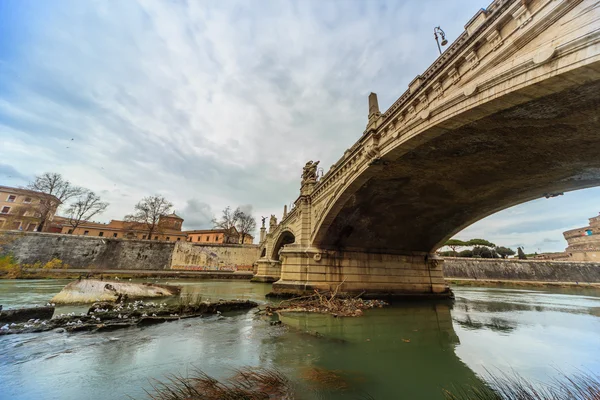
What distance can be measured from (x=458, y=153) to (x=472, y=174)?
253cm

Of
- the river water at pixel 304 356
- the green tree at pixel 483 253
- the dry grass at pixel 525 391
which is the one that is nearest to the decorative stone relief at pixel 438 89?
the dry grass at pixel 525 391

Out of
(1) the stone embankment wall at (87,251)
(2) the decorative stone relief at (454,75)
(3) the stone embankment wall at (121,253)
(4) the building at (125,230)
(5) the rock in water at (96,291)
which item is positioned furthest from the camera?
(4) the building at (125,230)

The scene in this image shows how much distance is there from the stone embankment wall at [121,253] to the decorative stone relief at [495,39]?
40.9 metres

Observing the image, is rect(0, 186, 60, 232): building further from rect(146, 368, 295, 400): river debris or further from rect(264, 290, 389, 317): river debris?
rect(146, 368, 295, 400): river debris

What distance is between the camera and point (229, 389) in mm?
3004

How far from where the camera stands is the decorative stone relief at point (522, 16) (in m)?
4.78

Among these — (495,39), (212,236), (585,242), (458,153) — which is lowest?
(458,153)

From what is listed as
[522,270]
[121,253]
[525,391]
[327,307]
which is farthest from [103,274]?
[522,270]

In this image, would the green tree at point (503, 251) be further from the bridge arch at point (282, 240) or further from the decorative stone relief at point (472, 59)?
the decorative stone relief at point (472, 59)

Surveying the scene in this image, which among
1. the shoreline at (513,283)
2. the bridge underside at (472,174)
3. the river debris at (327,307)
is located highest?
the bridge underside at (472,174)

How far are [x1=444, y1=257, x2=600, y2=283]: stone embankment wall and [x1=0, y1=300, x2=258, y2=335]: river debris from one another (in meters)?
40.5

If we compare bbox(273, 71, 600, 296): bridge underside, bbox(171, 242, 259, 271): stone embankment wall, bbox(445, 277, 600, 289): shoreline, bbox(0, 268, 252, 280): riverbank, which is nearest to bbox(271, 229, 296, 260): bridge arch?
bbox(0, 268, 252, 280): riverbank

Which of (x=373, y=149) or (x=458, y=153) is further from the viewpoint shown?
(x=373, y=149)

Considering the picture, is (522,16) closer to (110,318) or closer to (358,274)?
(110,318)
